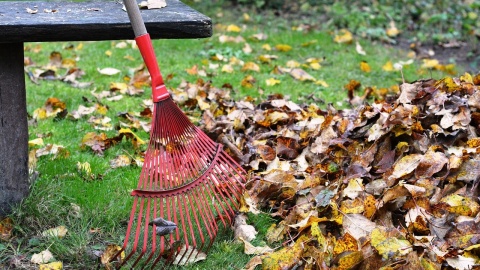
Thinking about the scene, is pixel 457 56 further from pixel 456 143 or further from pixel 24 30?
pixel 24 30

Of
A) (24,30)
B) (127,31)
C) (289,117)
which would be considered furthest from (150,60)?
(289,117)

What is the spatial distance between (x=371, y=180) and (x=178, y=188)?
2.57ft

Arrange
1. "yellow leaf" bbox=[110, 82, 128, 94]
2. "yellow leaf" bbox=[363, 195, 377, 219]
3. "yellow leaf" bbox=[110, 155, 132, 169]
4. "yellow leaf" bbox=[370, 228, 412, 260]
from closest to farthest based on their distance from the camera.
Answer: "yellow leaf" bbox=[370, 228, 412, 260], "yellow leaf" bbox=[363, 195, 377, 219], "yellow leaf" bbox=[110, 155, 132, 169], "yellow leaf" bbox=[110, 82, 128, 94]

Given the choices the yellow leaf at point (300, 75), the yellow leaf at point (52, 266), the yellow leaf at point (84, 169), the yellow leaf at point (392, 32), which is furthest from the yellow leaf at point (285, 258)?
the yellow leaf at point (392, 32)

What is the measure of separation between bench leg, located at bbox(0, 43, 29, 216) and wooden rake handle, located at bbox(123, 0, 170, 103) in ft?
1.45

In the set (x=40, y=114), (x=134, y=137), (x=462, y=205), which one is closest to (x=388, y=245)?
(x=462, y=205)

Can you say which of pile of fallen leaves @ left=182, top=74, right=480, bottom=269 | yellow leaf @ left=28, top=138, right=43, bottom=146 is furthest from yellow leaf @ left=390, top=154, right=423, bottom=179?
yellow leaf @ left=28, top=138, right=43, bottom=146

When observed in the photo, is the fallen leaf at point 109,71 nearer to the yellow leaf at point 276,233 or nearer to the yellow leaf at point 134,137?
the yellow leaf at point 134,137

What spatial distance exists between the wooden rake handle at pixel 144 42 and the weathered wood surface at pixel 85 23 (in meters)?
0.05

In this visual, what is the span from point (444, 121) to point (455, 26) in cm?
418

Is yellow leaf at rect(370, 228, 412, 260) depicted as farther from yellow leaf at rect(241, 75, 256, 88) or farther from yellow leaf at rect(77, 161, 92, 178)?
Answer: yellow leaf at rect(241, 75, 256, 88)

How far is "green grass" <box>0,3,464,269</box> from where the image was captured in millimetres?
2402

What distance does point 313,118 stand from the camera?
11.1ft

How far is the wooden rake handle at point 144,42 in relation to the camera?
230 centimetres
